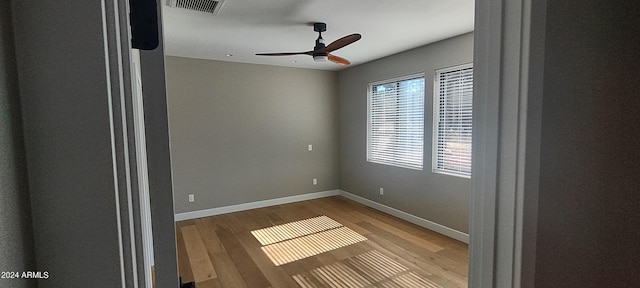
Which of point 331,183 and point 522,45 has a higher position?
point 522,45

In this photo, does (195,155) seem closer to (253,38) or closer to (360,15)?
(253,38)

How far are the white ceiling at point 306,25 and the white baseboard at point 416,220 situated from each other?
2.30 meters

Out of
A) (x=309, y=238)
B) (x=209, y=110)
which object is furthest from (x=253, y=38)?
(x=309, y=238)

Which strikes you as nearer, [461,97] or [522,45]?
[522,45]

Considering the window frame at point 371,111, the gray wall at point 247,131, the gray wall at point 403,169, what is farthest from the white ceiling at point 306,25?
the gray wall at point 247,131

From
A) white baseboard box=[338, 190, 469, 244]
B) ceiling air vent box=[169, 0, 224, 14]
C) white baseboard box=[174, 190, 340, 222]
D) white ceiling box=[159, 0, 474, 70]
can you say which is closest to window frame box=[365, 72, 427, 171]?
white ceiling box=[159, 0, 474, 70]

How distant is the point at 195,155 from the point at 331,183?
8.24 feet

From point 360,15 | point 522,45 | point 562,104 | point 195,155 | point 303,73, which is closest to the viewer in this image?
point 522,45

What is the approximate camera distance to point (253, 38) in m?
3.20

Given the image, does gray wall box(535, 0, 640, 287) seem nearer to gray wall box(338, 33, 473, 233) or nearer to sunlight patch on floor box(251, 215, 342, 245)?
gray wall box(338, 33, 473, 233)

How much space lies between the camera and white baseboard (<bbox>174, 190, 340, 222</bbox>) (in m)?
4.21

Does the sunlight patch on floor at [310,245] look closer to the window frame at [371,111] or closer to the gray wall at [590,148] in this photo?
the window frame at [371,111]

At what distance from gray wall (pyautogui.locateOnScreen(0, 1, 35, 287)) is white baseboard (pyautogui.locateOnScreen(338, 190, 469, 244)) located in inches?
144

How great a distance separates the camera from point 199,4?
225 cm
